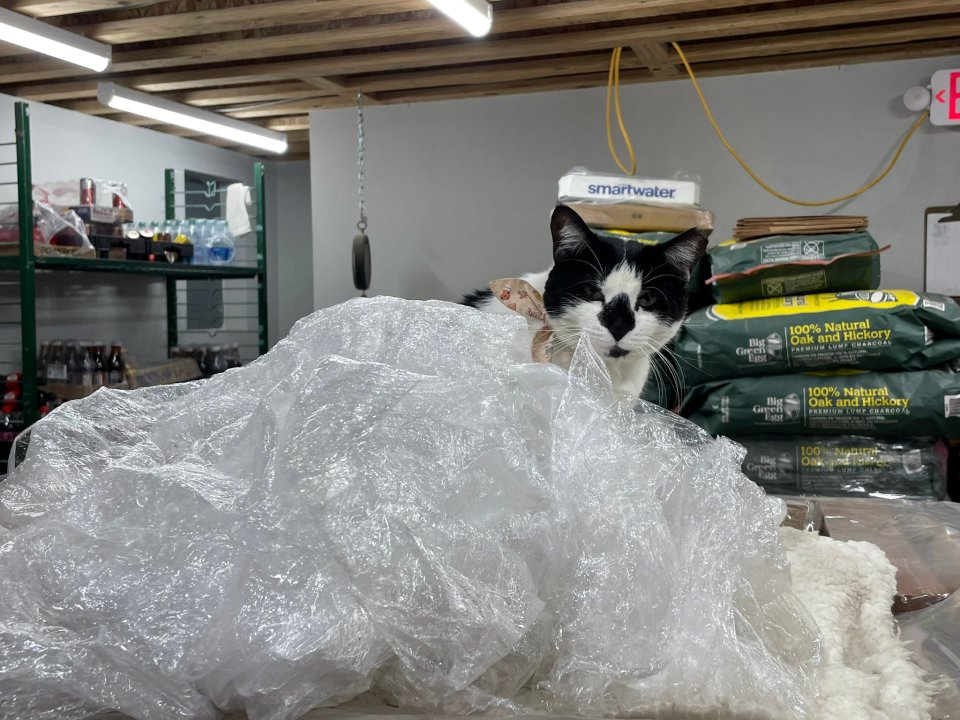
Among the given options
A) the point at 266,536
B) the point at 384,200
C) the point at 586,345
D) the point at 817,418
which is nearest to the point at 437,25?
the point at 384,200

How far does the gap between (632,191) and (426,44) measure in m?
1.40

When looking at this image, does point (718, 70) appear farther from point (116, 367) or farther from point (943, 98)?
point (116, 367)

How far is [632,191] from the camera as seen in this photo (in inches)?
91.5

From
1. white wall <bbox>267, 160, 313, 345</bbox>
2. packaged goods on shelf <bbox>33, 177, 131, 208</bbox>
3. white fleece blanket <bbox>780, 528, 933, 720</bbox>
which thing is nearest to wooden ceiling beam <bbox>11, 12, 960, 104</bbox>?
packaged goods on shelf <bbox>33, 177, 131, 208</bbox>

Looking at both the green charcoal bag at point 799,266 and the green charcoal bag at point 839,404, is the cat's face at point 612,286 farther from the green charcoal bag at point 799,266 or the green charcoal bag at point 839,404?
the green charcoal bag at point 799,266

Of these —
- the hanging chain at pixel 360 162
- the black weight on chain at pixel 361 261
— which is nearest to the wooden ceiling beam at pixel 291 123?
the hanging chain at pixel 360 162

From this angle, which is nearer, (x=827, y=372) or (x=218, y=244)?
(x=827, y=372)

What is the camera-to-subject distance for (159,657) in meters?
0.42

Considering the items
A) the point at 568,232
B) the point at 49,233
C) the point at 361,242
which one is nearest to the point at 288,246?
the point at 361,242

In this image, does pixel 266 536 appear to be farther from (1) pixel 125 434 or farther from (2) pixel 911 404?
(2) pixel 911 404

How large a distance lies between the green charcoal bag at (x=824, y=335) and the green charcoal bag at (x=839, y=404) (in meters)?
0.03

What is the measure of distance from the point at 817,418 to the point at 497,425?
53.6 inches

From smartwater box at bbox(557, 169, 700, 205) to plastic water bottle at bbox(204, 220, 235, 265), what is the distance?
2.36 metres

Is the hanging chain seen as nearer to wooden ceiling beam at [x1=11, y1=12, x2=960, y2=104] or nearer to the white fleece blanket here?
wooden ceiling beam at [x1=11, y1=12, x2=960, y2=104]
